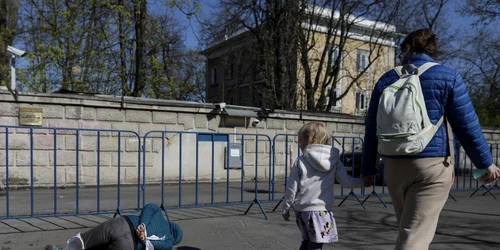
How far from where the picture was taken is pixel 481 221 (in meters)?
6.23

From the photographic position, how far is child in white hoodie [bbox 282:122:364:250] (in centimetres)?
344

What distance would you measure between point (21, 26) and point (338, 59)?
14.6m

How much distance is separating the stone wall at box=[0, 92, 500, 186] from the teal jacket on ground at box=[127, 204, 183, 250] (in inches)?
159

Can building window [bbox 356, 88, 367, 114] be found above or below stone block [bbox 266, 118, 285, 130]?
above

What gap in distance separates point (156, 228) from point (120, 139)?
5025mm

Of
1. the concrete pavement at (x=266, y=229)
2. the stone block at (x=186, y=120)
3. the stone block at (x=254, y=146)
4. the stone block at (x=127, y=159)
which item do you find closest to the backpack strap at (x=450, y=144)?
the concrete pavement at (x=266, y=229)

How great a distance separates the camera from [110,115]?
10.5 metres

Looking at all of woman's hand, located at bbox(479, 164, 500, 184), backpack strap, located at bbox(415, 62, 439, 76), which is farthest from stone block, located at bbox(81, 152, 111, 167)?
woman's hand, located at bbox(479, 164, 500, 184)

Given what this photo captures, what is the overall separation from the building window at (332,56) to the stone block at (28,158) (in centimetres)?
1496

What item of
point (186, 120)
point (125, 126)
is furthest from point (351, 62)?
point (125, 126)

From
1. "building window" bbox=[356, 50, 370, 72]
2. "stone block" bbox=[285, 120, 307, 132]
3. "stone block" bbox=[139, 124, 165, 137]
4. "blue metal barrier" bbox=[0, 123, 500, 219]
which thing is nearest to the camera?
"blue metal barrier" bbox=[0, 123, 500, 219]

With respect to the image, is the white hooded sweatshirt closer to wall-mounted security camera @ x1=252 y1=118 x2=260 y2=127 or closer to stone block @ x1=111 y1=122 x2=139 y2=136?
stone block @ x1=111 y1=122 x2=139 y2=136

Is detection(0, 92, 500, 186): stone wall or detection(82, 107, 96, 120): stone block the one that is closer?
detection(0, 92, 500, 186): stone wall

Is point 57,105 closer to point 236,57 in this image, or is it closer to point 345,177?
point 345,177
